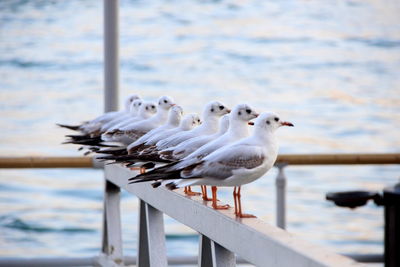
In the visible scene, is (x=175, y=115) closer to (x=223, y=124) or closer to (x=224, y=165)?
(x=223, y=124)

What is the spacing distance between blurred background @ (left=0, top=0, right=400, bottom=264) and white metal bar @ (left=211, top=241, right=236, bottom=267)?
7.20m

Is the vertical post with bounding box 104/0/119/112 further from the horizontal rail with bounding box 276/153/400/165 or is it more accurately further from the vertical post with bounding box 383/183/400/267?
the vertical post with bounding box 383/183/400/267

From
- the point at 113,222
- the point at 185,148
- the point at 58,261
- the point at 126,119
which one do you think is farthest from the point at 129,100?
the point at 185,148

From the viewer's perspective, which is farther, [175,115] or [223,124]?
[175,115]

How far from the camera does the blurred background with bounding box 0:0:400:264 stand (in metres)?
9.93

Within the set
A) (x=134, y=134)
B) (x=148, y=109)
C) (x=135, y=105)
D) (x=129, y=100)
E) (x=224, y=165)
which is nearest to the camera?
(x=224, y=165)

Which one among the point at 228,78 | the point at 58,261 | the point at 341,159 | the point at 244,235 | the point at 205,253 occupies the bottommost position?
the point at 58,261

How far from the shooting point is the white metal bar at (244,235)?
5.05ft

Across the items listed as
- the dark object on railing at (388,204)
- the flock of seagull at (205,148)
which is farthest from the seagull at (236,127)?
the dark object on railing at (388,204)

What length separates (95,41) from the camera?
421 inches

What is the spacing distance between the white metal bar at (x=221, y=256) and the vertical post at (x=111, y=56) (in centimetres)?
217

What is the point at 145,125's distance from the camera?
300 cm

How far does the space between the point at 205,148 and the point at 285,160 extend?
2008 mm

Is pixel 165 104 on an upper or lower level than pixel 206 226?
upper
